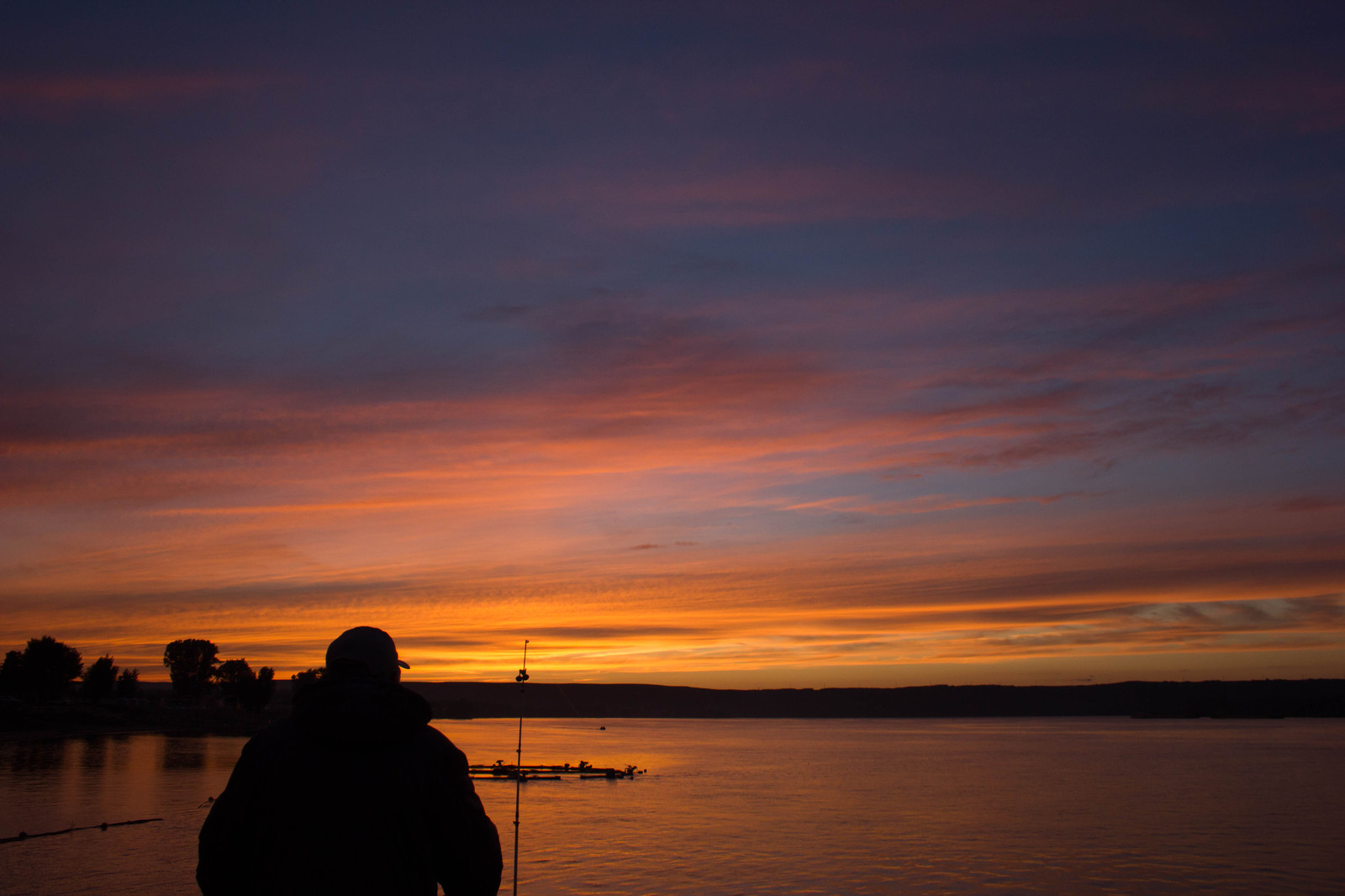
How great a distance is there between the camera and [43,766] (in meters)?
66.9

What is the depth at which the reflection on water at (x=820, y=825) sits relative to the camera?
38.0 m

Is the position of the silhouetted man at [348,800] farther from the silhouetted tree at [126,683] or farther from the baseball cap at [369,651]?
the silhouetted tree at [126,683]

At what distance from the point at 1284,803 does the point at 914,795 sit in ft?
87.5

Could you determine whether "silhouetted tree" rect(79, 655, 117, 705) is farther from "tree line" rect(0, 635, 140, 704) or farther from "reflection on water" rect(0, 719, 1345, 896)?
"reflection on water" rect(0, 719, 1345, 896)

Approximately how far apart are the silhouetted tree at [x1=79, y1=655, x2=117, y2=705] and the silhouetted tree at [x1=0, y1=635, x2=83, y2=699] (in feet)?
36.2

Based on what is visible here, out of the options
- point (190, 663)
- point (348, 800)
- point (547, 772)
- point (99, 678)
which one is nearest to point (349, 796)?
point (348, 800)

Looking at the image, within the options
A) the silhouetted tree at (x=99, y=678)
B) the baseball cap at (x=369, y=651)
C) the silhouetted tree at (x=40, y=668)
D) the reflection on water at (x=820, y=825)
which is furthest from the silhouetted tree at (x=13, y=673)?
the baseball cap at (x=369, y=651)

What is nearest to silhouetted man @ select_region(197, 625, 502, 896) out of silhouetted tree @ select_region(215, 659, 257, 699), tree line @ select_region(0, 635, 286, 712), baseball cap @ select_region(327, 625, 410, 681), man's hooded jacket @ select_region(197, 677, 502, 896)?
man's hooded jacket @ select_region(197, 677, 502, 896)

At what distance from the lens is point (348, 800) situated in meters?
3.93

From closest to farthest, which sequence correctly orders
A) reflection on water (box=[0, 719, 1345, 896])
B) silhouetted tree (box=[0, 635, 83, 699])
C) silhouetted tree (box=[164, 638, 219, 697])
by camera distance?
reflection on water (box=[0, 719, 1345, 896]) < silhouetted tree (box=[0, 635, 83, 699]) < silhouetted tree (box=[164, 638, 219, 697])

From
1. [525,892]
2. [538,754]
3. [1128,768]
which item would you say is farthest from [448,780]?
[538,754]

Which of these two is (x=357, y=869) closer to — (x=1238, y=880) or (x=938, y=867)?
(x=938, y=867)

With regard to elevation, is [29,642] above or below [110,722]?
above

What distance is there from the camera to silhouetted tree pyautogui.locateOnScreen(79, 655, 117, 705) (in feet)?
470
